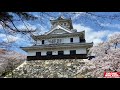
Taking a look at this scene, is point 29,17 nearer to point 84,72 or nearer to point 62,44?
point 84,72

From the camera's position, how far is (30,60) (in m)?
16.5

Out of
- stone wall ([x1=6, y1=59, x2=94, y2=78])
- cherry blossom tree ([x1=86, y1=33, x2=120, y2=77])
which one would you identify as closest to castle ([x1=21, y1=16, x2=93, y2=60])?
stone wall ([x1=6, y1=59, x2=94, y2=78])

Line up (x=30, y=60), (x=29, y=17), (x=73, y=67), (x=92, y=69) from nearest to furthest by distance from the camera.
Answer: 1. (x=29, y=17)
2. (x=92, y=69)
3. (x=73, y=67)
4. (x=30, y=60)

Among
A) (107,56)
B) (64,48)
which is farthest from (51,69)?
(107,56)

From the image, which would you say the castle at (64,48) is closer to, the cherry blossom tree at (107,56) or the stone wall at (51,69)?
the stone wall at (51,69)

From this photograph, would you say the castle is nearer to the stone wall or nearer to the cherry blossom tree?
the stone wall

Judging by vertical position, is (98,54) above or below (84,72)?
above

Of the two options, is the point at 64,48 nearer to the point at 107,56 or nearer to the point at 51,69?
the point at 51,69

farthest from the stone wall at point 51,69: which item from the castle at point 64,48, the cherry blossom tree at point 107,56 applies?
the cherry blossom tree at point 107,56
